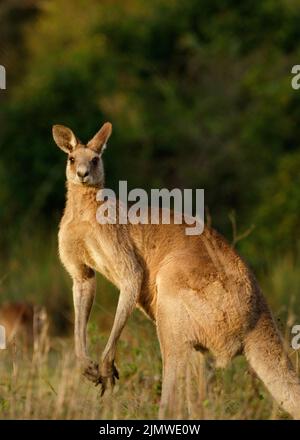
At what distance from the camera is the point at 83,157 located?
277 inches

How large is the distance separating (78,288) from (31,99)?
391 inches

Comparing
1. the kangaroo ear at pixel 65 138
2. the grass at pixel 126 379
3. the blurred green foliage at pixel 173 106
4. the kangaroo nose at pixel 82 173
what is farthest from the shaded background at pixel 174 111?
the kangaroo nose at pixel 82 173

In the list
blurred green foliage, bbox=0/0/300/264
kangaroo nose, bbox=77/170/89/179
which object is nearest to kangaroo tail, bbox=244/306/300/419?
kangaroo nose, bbox=77/170/89/179

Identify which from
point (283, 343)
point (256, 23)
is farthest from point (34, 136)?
point (283, 343)

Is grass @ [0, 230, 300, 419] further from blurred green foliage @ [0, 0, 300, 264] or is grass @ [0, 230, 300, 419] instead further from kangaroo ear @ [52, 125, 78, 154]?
blurred green foliage @ [0, 0, 300, 264]

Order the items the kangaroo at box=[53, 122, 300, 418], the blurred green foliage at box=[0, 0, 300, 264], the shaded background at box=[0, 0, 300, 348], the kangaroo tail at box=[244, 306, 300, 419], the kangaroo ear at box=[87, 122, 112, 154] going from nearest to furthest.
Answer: the kangaroo tail at box=[244, 306, 300, 419] < the kangaroo at box=[53, 122, 300, 418] < the kangaroo ear at box=[87, 122, 112, 154] < the shaded background at box=[0, 0, 300, 348] < the blurred green foliage at box=[0, 0, 300, 264]

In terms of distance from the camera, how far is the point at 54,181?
15805 mm

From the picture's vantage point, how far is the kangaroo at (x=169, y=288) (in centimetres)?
644

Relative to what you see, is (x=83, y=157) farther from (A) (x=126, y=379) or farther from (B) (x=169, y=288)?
(A) (x=126, y=379)

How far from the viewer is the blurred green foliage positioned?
52.5 ft

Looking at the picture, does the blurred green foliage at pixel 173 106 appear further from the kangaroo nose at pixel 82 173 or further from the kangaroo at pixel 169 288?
the kangaroo nose at pixel 82 173

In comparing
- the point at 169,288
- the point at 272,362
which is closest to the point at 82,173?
the point at 169,288

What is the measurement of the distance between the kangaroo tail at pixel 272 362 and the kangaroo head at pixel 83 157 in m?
1.32

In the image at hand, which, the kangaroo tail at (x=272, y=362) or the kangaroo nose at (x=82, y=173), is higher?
the kangaroo nose at (x=82, y=173)
